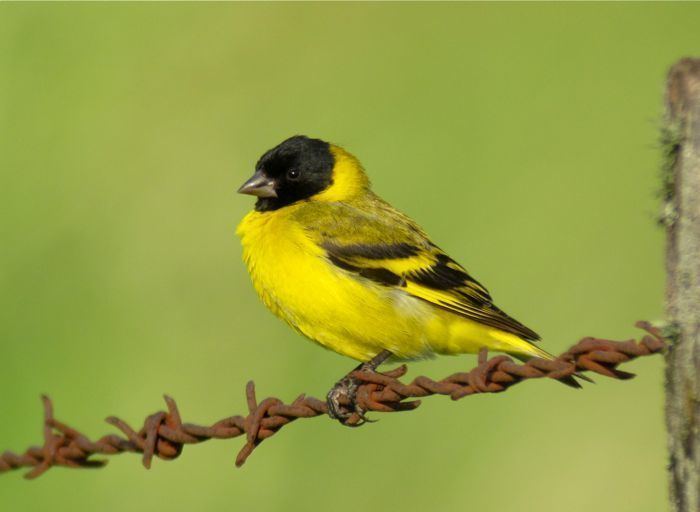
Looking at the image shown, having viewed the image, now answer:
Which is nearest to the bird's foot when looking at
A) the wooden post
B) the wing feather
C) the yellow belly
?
the yellow belly

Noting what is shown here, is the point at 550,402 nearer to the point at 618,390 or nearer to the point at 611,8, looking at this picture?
the point at 618,390

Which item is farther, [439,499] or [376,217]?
[439,499]

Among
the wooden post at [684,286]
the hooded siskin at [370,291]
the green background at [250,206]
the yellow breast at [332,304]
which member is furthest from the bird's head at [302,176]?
the wooden post at [684,286]


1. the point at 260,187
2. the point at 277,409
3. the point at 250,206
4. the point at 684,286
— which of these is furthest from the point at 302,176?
the point at 684,286

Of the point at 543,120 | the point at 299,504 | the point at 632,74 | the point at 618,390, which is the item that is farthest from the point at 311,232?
the point at 632,74

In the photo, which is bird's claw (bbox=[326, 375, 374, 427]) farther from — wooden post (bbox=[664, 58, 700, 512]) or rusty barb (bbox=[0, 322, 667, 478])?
wooden post (bbox=[664, 58, 700, 512])

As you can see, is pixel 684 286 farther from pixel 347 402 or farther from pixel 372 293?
pixel 372 293
